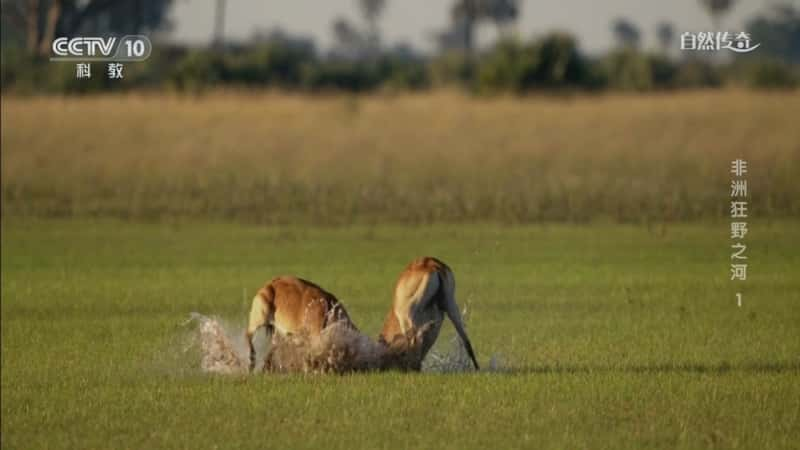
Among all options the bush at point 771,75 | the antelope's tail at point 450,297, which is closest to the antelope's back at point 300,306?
the antelope's tail at point 450,297

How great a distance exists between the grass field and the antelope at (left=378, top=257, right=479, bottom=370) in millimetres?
293

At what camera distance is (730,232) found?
21125 millimetres

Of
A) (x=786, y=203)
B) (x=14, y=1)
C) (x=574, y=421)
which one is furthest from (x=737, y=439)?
(x=14, y=1)

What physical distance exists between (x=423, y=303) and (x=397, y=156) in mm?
22483

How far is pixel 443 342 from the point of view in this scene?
12586 mm

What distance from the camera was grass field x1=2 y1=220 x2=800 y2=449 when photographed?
8.77m

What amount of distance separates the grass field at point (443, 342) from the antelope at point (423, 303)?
293mm

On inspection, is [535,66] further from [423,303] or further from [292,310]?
[423,303]

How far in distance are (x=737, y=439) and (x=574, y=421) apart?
923 mm

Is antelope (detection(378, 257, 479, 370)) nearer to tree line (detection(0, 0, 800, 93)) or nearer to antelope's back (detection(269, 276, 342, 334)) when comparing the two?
antelope's back (detection(269, 276, 342, 334))

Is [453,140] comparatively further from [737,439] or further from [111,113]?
[737,439]

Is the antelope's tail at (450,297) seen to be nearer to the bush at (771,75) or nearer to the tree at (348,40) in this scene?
the bush at (771,75)

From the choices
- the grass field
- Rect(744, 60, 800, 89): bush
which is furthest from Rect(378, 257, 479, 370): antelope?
Rect(744, 60, 800, 89): bush

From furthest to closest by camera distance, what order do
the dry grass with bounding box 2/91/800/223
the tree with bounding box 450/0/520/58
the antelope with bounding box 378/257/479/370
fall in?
1. the tree with bounding box 450/0/520/58
2. the dry grass with bounding box 2/91/800/223
3. the antelope with bounding box 378/257/479/370
